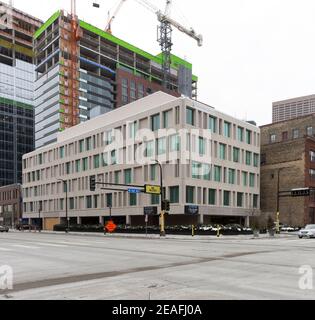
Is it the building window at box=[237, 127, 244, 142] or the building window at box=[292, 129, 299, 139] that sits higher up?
the building window at box=[292, 129, 299, 139]

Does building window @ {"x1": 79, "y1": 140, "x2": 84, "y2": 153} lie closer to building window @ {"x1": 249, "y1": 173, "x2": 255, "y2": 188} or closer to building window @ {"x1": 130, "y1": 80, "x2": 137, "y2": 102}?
building window @ {"x1": 249, "y1": 173, "x2": 255, "y2": 188}

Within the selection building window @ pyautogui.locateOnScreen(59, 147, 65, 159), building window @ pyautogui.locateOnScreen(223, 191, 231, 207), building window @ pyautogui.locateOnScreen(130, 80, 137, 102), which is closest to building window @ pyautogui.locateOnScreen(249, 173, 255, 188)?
building window @ pyautogui.locateOnScreen(223, 191, 231, 207)

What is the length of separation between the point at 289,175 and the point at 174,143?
24.9 metres

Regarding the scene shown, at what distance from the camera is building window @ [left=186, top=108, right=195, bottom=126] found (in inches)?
2233

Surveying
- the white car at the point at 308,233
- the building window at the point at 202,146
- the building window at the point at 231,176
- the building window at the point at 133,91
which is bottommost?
the white car at the point at 308,233

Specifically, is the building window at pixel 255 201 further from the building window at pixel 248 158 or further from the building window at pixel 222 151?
the building window at pixel 222 151

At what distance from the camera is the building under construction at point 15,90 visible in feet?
550

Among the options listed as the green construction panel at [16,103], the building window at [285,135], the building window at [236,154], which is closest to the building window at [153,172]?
the building window at [236,154]

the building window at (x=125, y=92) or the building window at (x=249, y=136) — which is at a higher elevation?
the building window at (x=125, y=92)

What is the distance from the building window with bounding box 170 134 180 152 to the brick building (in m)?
19.6

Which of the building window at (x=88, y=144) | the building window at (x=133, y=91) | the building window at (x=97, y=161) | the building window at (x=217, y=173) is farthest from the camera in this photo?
the building window at (x=133, y=91)

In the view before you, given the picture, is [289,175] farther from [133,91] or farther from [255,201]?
[133,91]

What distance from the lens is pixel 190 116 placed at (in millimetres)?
57219

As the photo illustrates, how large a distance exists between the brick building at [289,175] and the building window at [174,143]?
64.2 feet
